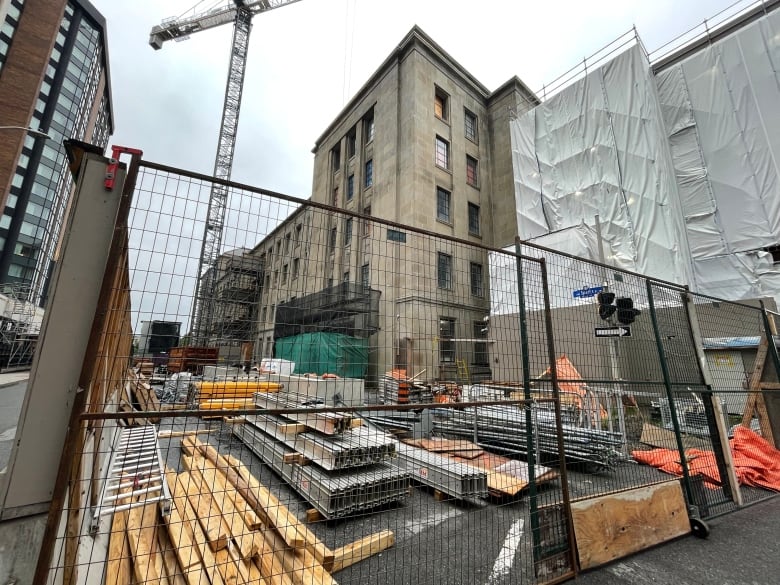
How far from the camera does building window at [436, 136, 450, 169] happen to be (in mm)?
22359

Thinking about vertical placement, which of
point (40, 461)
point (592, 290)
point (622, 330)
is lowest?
point (40, 461)

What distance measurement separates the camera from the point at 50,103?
38.4 m

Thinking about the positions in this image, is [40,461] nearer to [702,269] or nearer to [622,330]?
[622,330]

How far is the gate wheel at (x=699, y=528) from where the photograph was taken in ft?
12.8

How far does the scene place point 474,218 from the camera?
23797 mm

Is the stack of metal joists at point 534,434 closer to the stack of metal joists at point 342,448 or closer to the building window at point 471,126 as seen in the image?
the stack of metal joists at point 342,448

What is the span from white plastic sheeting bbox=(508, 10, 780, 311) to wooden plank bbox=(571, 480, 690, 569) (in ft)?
37.3

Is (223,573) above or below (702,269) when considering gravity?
below

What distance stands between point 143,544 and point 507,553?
343 centimetres

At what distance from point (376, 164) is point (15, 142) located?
115 feet

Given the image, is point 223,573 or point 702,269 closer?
point 223,573

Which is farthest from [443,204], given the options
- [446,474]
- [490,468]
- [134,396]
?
[446,474]

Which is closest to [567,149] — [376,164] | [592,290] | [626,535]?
[376,164]

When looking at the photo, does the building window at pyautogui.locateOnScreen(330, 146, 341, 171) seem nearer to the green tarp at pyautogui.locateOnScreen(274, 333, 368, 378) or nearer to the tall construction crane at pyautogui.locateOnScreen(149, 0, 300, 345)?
the tall construction crane at pyautogui.locateOnScreen(149, 0, 300, 345)
